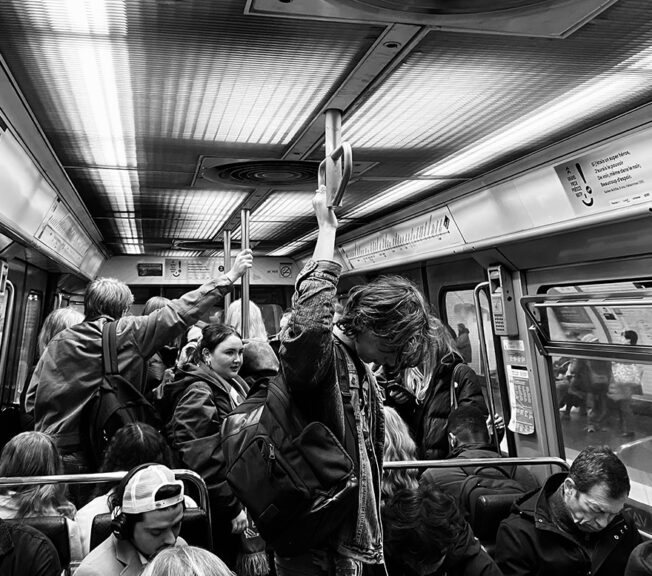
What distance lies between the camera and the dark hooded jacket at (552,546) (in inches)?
99.3

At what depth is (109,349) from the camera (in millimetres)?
2990

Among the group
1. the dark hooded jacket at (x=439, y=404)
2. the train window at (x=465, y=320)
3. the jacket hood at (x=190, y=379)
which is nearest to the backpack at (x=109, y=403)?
the jacket hood at (x=190, y=379)

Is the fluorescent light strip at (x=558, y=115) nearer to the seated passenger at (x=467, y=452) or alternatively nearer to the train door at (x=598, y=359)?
the train door at (x=598, y=359)

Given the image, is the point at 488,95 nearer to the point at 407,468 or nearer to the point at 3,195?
the point at 407,468

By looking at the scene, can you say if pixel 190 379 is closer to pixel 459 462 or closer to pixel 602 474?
pixel 459 462

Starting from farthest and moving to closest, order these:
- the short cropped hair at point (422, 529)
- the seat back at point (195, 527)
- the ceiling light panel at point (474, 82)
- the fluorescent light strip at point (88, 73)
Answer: the seat back at point (195, 527), the short cropped hair at point (422, 529), the ceiling light panel at point (474, 82), the fluorescent light strip at point (88, 73)

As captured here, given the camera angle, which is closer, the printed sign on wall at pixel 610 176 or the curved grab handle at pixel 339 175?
the curved grab handle at pixel 339 175

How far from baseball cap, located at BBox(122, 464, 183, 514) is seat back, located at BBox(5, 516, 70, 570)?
0.60 meters

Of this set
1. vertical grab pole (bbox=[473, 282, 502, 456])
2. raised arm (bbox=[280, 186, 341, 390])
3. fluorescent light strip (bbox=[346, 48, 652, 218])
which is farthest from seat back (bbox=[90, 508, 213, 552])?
vertical grab pole (bbox=[473, 282, 502, 456])

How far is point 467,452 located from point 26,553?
242 centimetres

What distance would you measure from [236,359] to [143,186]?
4.71 feet

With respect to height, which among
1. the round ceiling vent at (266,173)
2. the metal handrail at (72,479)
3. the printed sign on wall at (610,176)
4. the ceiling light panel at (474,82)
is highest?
the round ceiling vent at (266,173)

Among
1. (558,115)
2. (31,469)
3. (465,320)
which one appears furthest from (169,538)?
(465,320)

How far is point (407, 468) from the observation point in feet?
9.20
